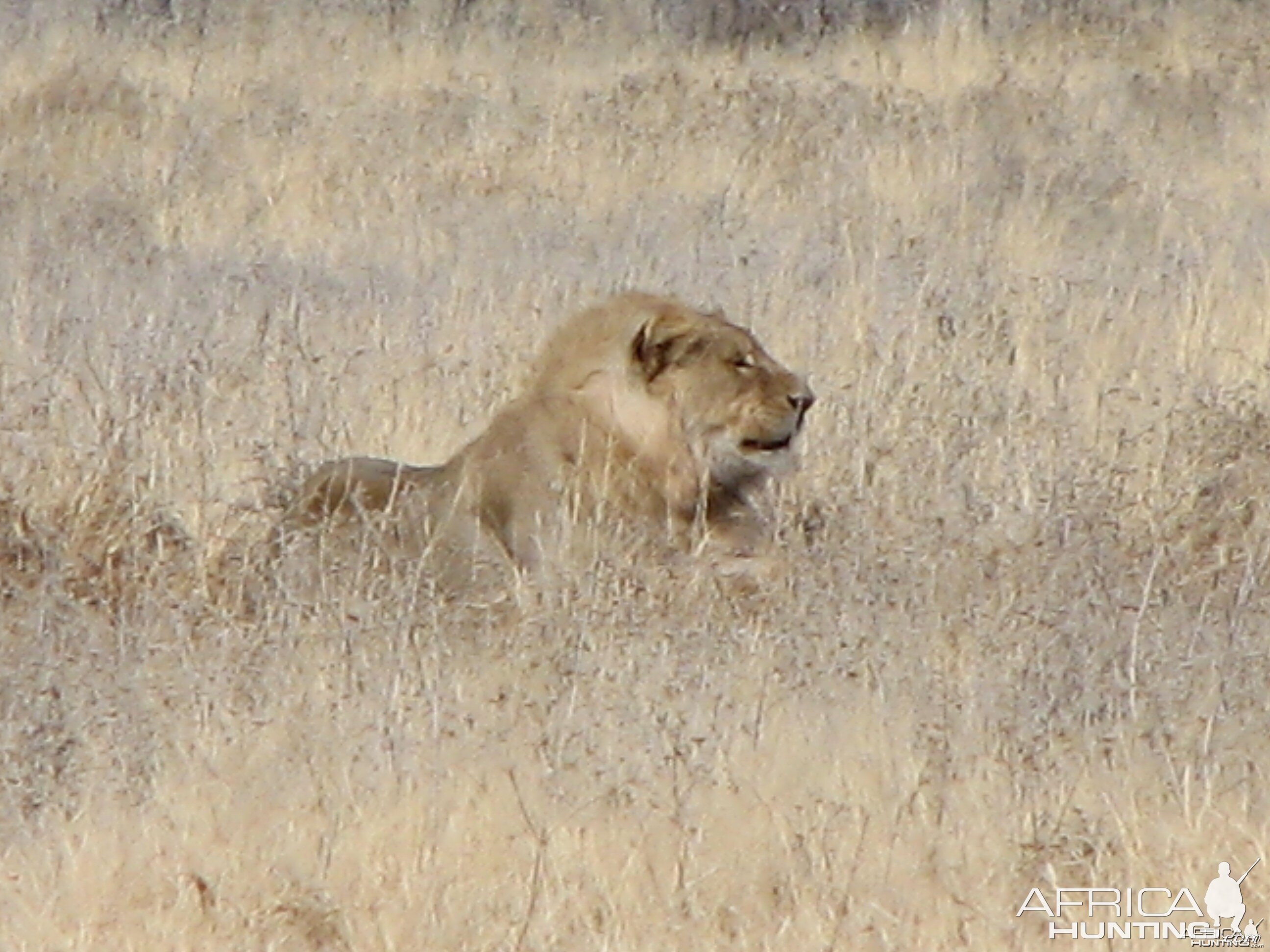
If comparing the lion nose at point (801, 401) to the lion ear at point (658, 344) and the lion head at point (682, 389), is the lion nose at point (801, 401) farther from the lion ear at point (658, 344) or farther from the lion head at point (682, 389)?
the lion ear at point (658, 344)

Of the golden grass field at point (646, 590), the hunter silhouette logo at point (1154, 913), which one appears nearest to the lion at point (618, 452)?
the golden grass field at point (646, 590)

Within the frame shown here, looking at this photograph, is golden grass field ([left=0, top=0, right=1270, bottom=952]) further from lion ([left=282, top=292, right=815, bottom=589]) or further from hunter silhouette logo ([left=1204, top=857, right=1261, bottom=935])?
lion ([left=282, top=292, right=815, bottom=589])

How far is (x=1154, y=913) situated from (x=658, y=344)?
2.76 meters

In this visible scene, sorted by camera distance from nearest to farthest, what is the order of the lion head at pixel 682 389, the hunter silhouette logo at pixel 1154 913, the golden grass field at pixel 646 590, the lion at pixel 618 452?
the hunter silhouette logo at pixel 1154 913
the golden grass field at pixel 646 590
the lion at pixel 618 452
the lion head at pixel 682 389

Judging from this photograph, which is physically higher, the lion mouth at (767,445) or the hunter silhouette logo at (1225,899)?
the hunter silhouette logo at (1225,899)

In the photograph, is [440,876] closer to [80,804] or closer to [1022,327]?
[80,804]

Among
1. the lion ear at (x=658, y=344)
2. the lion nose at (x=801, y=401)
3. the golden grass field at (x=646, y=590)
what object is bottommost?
the golden grass field at (x=646, y=590)

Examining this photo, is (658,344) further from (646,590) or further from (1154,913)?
(1154,913)

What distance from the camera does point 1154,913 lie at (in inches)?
154

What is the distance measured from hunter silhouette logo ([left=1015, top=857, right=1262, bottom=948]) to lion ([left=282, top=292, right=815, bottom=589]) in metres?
2.10

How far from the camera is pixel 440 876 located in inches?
159

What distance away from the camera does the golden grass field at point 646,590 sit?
4055 millimetres

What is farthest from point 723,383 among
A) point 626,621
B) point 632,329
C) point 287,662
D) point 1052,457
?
point 287,662

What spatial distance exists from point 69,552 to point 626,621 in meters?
1.41
